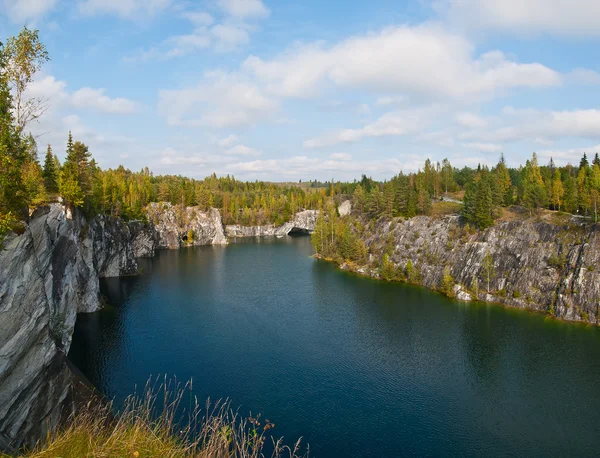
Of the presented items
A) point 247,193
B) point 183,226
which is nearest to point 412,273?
point 183,226

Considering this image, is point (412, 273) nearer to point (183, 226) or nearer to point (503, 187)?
point (503, 187)

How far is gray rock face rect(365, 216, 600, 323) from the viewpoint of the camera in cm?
5412

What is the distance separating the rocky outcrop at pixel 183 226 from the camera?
12150 centimetres

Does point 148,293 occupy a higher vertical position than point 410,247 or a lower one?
lower

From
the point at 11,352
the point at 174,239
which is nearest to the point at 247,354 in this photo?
the point at 11,352

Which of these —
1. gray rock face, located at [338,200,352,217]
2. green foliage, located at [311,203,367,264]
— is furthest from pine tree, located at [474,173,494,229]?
gray rock face, located at [338,200,352,217]

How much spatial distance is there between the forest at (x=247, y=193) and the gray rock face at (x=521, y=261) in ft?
16.4

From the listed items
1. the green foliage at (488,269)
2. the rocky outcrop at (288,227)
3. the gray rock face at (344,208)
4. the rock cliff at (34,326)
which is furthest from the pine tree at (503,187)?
the rocky outcrop at (288,227)

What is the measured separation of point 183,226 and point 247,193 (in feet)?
179

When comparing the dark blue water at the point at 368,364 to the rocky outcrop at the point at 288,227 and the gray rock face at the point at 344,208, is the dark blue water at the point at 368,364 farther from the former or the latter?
the rocky outcrop at the point at 288,227

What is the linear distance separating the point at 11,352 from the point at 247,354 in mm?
25193

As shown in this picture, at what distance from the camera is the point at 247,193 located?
587 ft

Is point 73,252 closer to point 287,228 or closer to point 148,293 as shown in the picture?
point 148,293

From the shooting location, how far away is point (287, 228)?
162 meters
